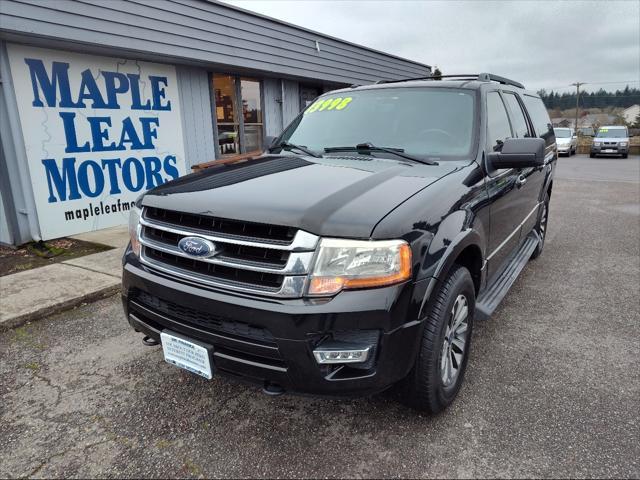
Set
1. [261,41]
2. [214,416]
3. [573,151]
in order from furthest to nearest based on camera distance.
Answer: [573,151]
[261,41]
[214,416]

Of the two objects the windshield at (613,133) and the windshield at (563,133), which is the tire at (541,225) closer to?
the windshield at (613,133)

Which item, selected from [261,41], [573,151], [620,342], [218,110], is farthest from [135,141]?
[573,151]

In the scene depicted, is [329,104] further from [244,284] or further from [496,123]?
[244,284]

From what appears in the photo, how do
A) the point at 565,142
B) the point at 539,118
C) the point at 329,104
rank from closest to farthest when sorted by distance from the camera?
the point at 329,104 < the point at 539,118 < the point at 565,142

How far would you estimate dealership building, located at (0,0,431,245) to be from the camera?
555cm

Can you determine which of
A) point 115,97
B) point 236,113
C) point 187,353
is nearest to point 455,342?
point 187,353

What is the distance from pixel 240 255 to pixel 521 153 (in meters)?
1.87

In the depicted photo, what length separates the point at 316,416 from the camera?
249 centimetres

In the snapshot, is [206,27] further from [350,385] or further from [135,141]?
[350,385]

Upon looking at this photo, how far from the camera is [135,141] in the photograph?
7016mm

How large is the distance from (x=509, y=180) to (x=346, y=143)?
1.25m

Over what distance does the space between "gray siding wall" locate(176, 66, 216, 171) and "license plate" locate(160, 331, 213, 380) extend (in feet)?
20.3

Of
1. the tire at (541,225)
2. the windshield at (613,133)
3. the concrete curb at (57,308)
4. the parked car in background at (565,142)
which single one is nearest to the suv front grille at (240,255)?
the concrete curb at (57,308)

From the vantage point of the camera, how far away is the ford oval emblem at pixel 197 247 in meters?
2.09
